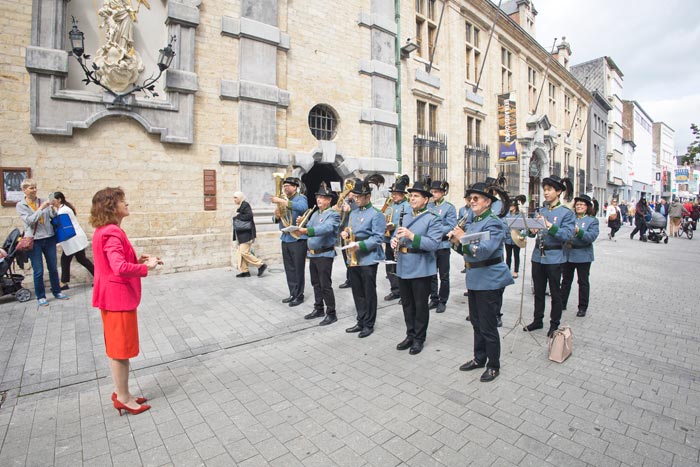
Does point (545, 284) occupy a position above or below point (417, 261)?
below

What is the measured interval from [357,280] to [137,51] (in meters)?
8.01

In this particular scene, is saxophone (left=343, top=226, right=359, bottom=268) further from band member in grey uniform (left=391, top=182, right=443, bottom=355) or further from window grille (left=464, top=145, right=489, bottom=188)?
window grille (left=464, top=145, right=489, bottom=188)

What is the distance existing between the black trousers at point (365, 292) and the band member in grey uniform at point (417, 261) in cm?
65

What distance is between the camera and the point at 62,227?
7.38 m

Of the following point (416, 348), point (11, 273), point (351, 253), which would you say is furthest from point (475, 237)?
point (11, 273)

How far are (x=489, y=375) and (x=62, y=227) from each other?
7.86 m

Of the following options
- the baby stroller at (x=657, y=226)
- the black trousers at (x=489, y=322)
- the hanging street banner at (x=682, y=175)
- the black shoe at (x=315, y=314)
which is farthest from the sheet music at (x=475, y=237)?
the hanging street banner at (x=682, y=175)

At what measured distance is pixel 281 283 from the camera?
29.0 ft

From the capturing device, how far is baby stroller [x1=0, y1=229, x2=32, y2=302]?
6.86 m

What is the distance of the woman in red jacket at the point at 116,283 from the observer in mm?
3381

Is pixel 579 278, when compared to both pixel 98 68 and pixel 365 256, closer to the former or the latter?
pixel 365 256

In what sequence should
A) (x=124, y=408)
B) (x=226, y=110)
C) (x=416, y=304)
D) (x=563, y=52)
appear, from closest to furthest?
(x=124, y=408) → (x=416, y=304) → (x=226, y=110) → (x=563, y=52)

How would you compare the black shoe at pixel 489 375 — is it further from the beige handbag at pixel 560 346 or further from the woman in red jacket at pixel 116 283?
the woman in red jacket at pixel 116 283

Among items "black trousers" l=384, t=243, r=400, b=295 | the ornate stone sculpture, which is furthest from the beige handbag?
the ornate stone sculpture
